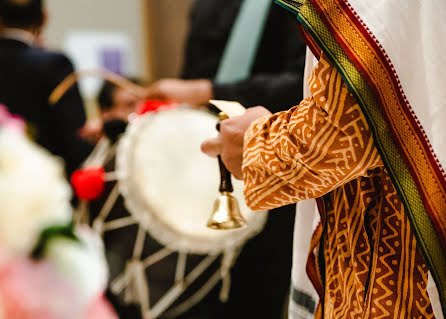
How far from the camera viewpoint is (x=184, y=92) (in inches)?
42.6

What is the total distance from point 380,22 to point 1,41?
1.15m

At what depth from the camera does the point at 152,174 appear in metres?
1.08

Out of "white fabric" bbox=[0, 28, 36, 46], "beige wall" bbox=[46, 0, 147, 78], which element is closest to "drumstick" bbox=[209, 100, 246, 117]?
"white fabric" bbox=[0, 28, 36, 46]

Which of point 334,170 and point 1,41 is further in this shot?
point 1,41

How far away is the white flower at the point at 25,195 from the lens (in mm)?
682

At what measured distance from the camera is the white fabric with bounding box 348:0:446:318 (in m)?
0.43

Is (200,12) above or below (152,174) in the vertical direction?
above

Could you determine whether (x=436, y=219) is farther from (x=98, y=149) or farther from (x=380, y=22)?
(x=98, y=149)

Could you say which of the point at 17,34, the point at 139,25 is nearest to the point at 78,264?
the point at 17,34

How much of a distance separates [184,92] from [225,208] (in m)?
0.49

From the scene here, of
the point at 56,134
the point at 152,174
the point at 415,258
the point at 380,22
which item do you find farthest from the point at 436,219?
the point at 56,134

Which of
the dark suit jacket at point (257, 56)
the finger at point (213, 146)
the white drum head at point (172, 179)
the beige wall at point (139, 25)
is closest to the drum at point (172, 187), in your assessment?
the white drum head at point (172, 179)

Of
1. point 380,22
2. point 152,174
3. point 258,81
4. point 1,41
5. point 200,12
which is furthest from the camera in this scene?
point 1,41

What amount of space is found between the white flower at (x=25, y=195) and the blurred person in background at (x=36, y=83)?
1.96 feet
